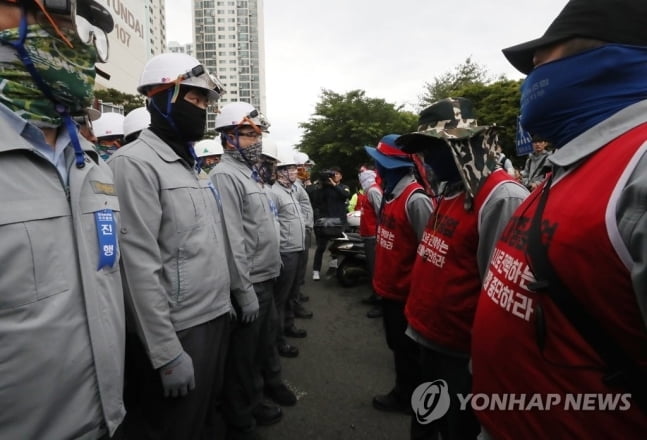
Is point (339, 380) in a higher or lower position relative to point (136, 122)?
lower

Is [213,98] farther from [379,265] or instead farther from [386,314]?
[386,314]

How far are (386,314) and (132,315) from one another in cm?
219

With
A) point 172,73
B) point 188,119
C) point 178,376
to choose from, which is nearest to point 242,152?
point 188,119

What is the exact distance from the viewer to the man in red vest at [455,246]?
1.95m

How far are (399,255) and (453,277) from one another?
1077 millimetres

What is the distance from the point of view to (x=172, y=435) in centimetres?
188

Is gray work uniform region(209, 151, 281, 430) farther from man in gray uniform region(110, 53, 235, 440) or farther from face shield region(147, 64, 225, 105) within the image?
face shield region(147, 64, 225, 105)

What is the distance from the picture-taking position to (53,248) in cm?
116

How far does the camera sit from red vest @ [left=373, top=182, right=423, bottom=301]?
3084 mm

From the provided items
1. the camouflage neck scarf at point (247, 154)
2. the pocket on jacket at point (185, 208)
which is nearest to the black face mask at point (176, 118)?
the pocket on jacket at point (185, 208)

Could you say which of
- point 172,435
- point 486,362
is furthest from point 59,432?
point 486,362

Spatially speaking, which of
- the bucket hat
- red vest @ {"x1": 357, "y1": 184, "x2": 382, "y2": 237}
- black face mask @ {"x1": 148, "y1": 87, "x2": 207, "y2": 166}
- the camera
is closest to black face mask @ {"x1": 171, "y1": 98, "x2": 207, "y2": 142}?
black face mask @ {"x1": 148, "y1": 87, "x2": 207, "y2": 166}

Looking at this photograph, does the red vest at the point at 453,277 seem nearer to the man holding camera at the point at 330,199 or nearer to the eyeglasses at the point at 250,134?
the eyeglasses at the point at 250,134

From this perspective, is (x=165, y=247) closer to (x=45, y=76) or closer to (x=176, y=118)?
(x=176, y=118)
